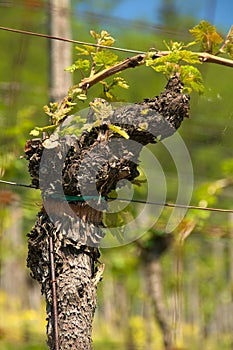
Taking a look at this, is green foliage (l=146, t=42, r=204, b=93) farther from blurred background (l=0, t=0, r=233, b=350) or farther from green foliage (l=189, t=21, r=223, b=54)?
blurred background (l=0, t=0, r=233, b=350)

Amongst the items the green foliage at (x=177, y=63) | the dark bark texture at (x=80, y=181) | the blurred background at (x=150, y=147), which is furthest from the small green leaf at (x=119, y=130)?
the blurred background at (x=150, y=147)

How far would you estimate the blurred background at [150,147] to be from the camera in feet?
9.70

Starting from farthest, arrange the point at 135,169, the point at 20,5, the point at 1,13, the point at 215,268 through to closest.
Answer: the point at 215,268 → the point at 1,13 → the point at 20,5 → the point at 135,169


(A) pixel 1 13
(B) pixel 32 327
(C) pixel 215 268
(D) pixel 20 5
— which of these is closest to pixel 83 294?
(D) pixel 20 5

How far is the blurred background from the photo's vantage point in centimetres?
296

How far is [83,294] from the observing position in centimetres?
162

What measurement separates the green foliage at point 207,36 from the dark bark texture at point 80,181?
181 mm

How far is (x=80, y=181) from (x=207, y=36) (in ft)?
1.78

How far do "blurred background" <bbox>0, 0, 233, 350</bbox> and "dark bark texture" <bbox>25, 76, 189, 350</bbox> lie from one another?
0.12 m

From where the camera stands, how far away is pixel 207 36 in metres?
1.76

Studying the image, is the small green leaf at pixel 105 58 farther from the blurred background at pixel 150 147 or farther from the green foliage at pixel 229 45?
the blurred background at pixel 150 147

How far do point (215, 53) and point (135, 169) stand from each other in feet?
1.32

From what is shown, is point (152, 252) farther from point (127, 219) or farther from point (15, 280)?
point (15, 280)

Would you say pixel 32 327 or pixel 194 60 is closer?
pixel 194 60
